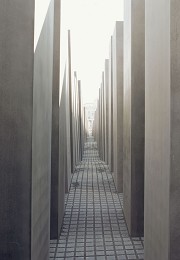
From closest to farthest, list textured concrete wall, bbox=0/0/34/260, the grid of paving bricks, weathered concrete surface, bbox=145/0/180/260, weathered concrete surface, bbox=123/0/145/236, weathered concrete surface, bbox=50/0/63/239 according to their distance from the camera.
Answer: weathered concrete surface, bbox=145/0/180/260
textured concrete wall, bbox=0/0/34/260
the grid of paving bricks
weathered concrete surface, bbox=50/0/63/239
weathered concrete surface, bbox=123/0/145/236

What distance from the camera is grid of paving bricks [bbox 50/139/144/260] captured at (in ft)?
16.4

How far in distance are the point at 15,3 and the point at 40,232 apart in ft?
7.55

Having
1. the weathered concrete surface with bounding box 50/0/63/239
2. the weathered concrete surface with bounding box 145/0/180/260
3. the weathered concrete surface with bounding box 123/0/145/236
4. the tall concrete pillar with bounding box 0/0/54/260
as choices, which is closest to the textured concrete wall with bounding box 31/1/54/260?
the tall concrete pillar with bounding box 0/0/54/260

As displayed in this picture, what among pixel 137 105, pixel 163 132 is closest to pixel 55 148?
pixel 137 105

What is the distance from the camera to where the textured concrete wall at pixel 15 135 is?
301 centimetres

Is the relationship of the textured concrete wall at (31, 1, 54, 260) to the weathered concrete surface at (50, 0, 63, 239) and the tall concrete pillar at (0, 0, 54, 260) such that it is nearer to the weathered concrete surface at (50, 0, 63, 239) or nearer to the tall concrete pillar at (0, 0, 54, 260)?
the tall concrete pillar at (0, 0, 54, 260)

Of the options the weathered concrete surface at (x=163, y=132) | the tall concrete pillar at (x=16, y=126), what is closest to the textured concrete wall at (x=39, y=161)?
the tall concrete pillar at (x=16, y=126)

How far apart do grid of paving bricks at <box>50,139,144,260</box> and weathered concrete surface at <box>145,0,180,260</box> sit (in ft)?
3.76

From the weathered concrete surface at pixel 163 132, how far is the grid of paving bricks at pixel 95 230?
115 centimetres

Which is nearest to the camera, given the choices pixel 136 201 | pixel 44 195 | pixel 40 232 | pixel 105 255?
pixel 40 232

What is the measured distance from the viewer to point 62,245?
535 cm

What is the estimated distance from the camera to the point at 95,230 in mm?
6148

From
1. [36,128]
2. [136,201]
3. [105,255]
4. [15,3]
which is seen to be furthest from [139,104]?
[15,3]

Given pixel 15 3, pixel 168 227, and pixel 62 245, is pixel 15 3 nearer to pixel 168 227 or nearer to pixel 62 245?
pixel 168 227
